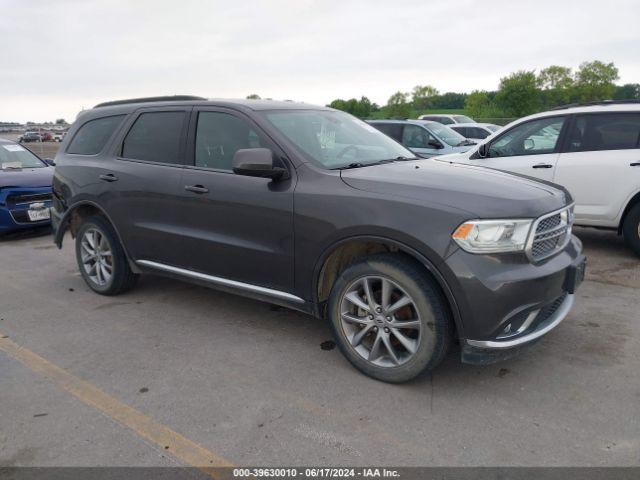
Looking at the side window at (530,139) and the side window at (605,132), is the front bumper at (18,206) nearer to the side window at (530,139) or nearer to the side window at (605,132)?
the side window at (530,139)

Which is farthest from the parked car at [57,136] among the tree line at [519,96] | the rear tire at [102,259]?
the rear tire at [102,259]

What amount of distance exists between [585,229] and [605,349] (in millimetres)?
4392

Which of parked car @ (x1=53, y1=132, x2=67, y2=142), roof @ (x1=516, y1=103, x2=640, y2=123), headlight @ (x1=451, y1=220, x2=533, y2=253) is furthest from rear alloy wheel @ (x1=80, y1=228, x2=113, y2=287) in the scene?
parked car @ (x1=53, y1=132, x2=67, y2=142)

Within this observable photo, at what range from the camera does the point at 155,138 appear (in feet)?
14.9

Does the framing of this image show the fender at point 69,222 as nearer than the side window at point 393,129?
Yes

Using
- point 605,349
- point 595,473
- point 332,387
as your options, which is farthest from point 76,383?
point 605,349

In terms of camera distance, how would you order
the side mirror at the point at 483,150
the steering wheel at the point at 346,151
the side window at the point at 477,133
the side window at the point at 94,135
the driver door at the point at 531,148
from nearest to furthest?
the steering wheel at the point at 346,151, the side window at the point at 94,135, the driver door at the point at 531,148, the side mirror at the point at 483,150, the side window at the point at 477,133

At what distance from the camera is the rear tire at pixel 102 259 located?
488 cm

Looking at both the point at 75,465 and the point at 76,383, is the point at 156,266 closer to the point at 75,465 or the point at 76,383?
the point at 76,383

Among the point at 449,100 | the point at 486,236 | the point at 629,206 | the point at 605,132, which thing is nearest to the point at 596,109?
the point at 605,132

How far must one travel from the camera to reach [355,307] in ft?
11.2

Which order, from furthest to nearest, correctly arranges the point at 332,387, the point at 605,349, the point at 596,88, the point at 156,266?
the point at 596,88 < the point at 156,266 < the point at 605,349 < the point at 332,387

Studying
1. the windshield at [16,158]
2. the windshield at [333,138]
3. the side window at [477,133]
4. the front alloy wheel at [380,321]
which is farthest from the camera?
the side window at [477,133]

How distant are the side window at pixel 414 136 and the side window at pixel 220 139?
768 cm
